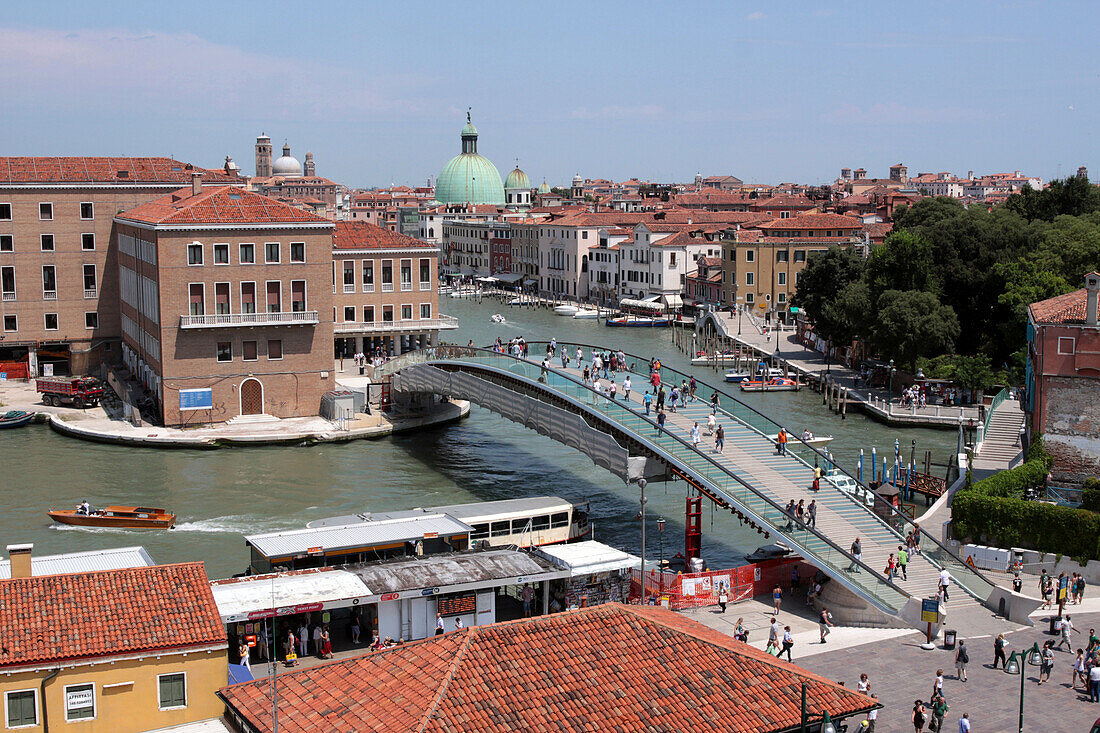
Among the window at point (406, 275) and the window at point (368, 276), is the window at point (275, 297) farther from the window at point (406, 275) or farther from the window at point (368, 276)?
the window at point (406, 275)

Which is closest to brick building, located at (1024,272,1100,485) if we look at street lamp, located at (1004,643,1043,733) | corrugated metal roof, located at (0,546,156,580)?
street lamp, located at (1004,643,1043,733)

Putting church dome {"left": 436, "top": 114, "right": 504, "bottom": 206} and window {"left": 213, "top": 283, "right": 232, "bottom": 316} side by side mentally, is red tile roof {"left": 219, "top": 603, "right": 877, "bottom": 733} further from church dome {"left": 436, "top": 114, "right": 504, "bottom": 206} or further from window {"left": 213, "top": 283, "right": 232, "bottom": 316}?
church dome {"left": 436, "top": 114, "right": 504, "bottom": 206}

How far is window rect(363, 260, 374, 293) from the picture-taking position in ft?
166

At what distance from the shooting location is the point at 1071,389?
28.9 meters

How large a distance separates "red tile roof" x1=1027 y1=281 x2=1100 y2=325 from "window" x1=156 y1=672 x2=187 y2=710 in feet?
70.6

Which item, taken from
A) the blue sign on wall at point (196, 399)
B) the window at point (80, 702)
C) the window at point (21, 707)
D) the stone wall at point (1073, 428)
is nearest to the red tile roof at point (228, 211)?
the blue sign on wall at point (196, 399)

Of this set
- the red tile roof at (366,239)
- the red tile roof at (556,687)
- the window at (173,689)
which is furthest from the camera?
the red tile roof at (366,239)

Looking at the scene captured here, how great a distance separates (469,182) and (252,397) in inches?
4218

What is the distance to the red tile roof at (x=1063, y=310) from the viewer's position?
29109 millimetres

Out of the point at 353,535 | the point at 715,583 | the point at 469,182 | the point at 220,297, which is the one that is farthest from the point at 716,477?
the point at 469,182

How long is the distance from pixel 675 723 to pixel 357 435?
2868cm

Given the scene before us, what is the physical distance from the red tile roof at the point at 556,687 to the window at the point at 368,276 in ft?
123

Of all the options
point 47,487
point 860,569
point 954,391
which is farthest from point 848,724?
point 954,391

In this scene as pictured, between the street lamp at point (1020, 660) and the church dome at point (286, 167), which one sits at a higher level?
the church dome at point (286, 167)
